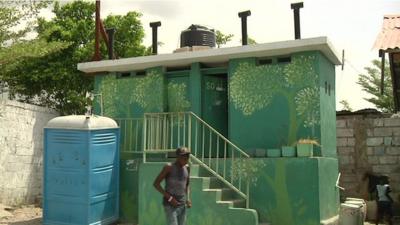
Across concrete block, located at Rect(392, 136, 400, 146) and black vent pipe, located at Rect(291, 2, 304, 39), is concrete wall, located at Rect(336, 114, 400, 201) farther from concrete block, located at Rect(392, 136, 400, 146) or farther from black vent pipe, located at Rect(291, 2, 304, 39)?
black vent pipe, located at Rect(291, 2, 304, 39)

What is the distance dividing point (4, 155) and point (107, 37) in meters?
4.03

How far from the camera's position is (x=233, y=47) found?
376 inches

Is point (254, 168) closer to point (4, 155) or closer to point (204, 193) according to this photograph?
point (204, 193)

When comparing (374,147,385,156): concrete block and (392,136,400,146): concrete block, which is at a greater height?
(392,136,400,146): concrete block

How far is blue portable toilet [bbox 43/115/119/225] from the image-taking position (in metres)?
9.26

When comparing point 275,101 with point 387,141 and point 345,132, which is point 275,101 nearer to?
point 345,132

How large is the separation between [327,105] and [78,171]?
5.27 metres

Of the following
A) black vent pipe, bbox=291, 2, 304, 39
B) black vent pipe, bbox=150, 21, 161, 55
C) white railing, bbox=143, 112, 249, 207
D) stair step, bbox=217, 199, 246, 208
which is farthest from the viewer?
black vent pipe, bbox=150, 21, 161, 55

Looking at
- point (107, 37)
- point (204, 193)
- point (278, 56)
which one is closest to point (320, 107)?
point (278, 56)

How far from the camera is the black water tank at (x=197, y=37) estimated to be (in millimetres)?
11049

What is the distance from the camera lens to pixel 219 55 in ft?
32.0

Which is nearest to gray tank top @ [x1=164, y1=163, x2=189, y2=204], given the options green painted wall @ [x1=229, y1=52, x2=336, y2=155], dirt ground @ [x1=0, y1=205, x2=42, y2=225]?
green painted wall @ [x1=229, y1=52, x2=336, y2=155]

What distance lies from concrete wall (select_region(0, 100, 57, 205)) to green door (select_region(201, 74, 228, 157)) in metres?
5.42

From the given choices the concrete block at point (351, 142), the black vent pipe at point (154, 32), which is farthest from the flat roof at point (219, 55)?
the concrete block at point (351, 142)
